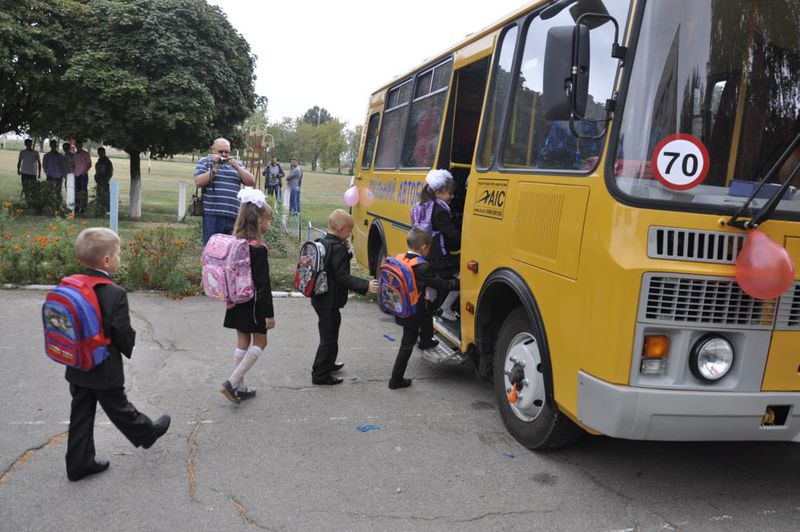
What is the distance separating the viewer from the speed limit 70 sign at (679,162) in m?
3.19

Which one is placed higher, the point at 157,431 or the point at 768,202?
the point at 768,202

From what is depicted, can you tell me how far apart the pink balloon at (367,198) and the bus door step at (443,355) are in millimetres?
3098

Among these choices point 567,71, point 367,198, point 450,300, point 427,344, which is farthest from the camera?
point 367,198

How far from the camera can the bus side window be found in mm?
9211


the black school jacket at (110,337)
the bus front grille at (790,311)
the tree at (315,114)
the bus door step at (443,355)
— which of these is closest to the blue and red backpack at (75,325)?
the black school jacket at (110,337)

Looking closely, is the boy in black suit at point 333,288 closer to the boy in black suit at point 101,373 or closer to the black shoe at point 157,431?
the black shoe at point 157,431

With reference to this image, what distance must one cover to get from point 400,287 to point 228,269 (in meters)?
1.28

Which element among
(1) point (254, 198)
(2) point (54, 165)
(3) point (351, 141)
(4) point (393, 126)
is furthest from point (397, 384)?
(3) point (351, 141)

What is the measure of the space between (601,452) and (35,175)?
16342 mm

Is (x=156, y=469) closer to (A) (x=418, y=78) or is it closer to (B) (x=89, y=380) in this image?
(B) (x=89, y=380)

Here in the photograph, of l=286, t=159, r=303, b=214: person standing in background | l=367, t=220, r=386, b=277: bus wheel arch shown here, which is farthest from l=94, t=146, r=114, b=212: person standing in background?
l=367, t=220, r=386, b=277: bus wheel arch

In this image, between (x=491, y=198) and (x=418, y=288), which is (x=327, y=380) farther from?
(x=491, y=198)

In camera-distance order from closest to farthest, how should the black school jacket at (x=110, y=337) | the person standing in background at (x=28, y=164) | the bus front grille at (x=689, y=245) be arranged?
the bus front grille at (x=689, y=245)
the black school jacket at (x=110, y=337)
the person standing in background at (x=28, y=164)

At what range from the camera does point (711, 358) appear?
3.24 metres
